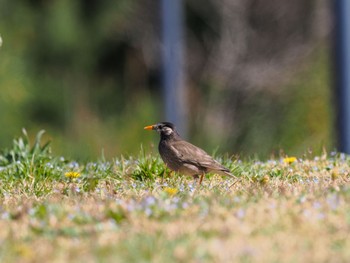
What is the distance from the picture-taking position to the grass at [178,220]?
18.4ft

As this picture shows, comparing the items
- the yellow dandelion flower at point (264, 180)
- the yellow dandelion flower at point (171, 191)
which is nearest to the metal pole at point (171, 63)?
the yellow dandelion flower at point (264, 180)

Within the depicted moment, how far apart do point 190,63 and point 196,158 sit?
14742mm

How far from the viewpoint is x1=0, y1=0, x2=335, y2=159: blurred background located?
2122cm

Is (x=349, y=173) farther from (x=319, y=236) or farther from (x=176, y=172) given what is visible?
(x=319, y=236)

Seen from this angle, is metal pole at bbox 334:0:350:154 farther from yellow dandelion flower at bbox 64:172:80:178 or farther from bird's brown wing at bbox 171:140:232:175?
yellow dandelion flower at bbox 64:172:80:178

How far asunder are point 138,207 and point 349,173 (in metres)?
2.70

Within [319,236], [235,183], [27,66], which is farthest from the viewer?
[27,66]

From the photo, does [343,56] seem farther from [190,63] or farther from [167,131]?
[190,63]

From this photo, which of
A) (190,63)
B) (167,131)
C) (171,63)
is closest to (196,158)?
(167,131)

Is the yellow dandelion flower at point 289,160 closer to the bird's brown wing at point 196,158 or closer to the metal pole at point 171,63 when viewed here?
the bird's brown wing at point 196,158

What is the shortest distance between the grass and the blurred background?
12.1 metres

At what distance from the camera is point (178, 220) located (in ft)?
20.6

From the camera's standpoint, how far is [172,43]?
1816 cm

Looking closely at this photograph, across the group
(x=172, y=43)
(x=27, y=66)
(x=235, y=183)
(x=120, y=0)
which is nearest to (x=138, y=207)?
(x=235, y=183)
